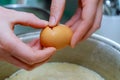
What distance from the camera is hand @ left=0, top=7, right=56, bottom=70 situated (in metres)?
0.45

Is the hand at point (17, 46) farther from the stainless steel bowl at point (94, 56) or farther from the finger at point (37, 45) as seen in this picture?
the stainless steel bowl at point (94, 56)

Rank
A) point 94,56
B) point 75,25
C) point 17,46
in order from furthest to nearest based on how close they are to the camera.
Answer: point 94,56 → point 75,25 → point 17,46

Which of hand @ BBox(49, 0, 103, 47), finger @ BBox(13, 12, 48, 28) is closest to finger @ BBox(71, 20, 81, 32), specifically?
hand @ BBox(49, 0, 103, 47)

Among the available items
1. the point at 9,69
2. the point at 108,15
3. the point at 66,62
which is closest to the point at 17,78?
the point at 9,69

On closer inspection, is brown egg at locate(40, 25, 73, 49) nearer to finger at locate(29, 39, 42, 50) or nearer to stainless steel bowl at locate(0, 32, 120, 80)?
finger at locate(29, 39, 42, 50)

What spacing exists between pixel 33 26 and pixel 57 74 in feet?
0.71

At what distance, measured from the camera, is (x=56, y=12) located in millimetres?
526

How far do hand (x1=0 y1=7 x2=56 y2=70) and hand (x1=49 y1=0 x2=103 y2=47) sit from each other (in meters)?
0.04

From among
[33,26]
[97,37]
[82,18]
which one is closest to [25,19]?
[33,26]

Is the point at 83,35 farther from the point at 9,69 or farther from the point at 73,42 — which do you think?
the point at 9,69

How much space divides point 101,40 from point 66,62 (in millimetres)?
140

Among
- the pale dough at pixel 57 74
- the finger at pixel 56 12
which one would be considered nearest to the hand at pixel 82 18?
the finger at pixel 56 12

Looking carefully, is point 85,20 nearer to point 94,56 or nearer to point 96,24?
point 96,24

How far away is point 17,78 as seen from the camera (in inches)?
26.1
